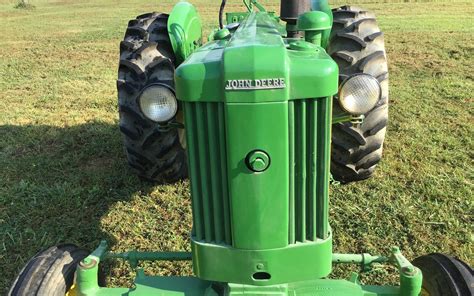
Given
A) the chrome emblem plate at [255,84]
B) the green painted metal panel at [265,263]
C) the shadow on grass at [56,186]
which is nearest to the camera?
the chrome emblem plate at [255,84]

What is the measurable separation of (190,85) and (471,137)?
14.5 ft

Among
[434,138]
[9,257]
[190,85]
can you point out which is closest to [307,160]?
[190,85]

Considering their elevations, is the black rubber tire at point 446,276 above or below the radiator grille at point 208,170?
below

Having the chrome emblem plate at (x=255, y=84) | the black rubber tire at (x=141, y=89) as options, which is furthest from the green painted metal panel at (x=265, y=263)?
the black rubber tire at (x=141, y=89)

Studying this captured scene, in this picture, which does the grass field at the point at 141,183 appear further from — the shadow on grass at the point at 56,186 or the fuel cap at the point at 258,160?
the fuel cap at the point at 258,160

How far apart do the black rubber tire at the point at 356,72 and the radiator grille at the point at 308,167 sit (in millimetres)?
1724

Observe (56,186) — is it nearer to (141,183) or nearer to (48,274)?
(141,183)

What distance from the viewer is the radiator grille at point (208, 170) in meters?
2.04

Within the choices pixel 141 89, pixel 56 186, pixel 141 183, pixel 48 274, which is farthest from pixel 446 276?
pixel 56 186

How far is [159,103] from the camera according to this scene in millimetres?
2523

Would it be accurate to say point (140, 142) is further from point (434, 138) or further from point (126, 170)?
point (434, 138)

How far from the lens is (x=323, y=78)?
1963 millimetres

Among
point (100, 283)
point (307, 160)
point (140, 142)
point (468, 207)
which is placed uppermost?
point (307, 160)

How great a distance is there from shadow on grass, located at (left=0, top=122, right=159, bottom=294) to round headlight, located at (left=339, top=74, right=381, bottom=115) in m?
2.29
